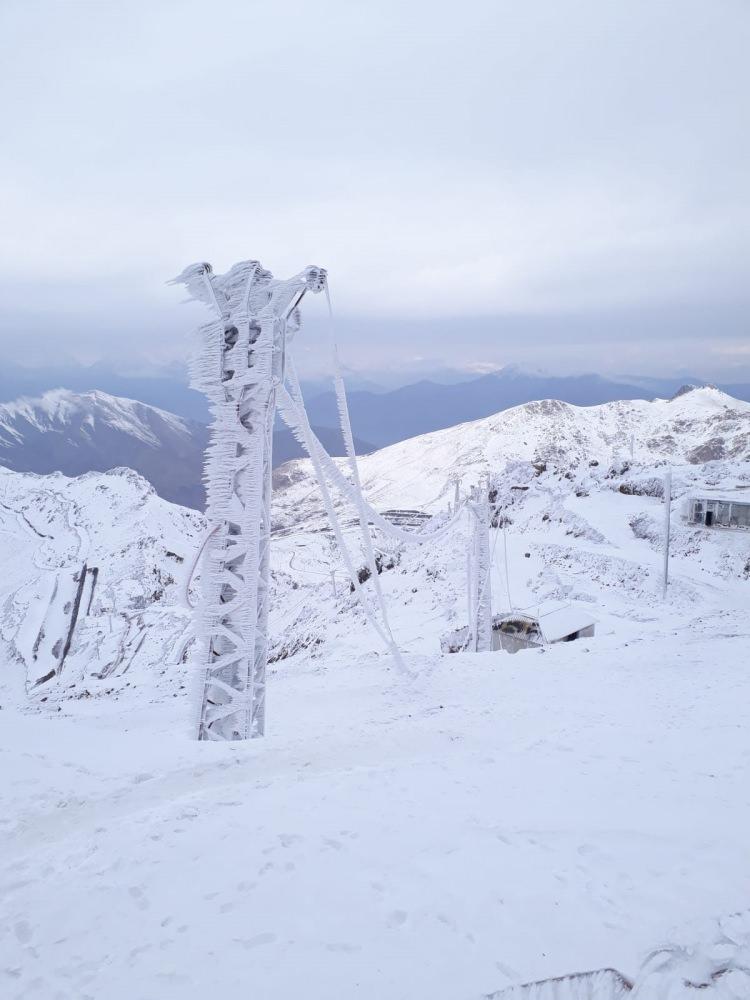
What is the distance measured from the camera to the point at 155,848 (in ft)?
15.6

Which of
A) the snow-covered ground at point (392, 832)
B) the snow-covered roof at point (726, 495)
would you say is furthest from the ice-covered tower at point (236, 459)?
the snow-covered roof at point (726, 495)

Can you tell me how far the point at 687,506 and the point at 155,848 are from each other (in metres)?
39.3

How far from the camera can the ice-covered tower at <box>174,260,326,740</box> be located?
21.9 feet

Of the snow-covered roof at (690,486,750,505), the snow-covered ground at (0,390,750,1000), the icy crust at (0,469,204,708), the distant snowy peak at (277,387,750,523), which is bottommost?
the icy crust at (0,469,204,708)

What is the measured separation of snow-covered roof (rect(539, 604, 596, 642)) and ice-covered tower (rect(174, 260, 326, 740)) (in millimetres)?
15626

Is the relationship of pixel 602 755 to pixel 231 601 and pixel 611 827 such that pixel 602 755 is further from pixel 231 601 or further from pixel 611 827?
pixel 231 601

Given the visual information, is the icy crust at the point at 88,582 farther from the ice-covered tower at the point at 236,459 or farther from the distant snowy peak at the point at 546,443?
the distant snowy peak at the point at 546,443

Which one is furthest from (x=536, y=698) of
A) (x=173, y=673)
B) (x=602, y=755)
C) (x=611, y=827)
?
(x=173, y=673)

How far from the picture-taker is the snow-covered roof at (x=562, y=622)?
20.3 metres

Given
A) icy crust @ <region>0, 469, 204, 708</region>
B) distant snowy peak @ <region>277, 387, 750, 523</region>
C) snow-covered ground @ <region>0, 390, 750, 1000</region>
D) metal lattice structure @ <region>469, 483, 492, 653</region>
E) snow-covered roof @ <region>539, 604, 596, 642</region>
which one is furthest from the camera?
distant snowy peak @ <region>277, 387, 750, 523</region>

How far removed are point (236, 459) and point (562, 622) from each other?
56.6 feet

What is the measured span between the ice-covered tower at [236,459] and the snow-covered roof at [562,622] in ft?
51.3

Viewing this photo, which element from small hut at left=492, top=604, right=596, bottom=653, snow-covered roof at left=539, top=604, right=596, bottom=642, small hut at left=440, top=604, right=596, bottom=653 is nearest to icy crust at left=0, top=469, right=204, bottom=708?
small hut at left=440, top=604, right=596, bottom=653

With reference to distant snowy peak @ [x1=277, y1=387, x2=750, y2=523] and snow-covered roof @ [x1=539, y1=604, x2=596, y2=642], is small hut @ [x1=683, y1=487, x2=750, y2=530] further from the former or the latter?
distant snowy peak @ [x1=277, y1=387, x2=750, y2=523]
